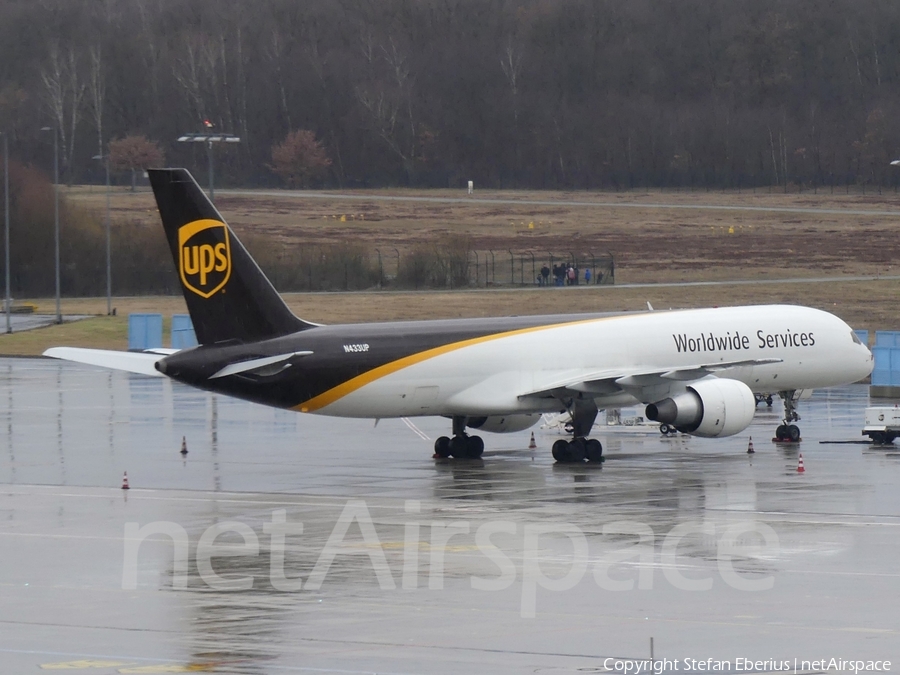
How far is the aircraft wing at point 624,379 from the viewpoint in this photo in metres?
36.9

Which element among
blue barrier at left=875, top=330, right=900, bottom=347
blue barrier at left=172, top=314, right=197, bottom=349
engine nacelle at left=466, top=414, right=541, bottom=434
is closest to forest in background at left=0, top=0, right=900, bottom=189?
blue barrier at left=172, top=314, right=197, bottom=349

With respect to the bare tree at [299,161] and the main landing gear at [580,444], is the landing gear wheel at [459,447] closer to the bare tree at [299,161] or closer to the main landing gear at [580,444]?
the main landing gear at [580,444]

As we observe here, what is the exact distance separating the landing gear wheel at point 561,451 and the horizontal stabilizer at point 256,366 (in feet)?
22.3

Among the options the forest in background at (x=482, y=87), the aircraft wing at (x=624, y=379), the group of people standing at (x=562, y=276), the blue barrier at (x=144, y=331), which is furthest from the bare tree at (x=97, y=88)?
the aircraft wing at (x=624, y=379)

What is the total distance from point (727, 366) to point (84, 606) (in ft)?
70.1

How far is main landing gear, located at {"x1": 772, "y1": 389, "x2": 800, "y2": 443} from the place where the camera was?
41.1 m

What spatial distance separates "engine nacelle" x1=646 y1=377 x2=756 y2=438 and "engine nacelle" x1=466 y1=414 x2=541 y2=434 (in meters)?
3.75

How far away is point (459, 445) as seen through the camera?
38375 millimetres

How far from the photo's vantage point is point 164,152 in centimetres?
15788

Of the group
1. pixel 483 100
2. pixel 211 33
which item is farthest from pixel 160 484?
pixel 211 33

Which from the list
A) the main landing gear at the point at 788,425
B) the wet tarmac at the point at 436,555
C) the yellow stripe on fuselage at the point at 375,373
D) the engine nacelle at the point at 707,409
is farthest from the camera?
the main landing gear at the point at 788,425

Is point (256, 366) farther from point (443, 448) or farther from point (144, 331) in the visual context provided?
point (144, 331)

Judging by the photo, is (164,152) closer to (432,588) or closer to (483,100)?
(483,100)

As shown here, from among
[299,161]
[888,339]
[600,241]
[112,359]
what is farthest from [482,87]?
[112,359]
